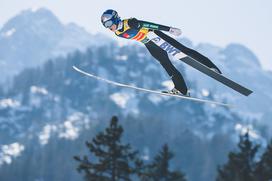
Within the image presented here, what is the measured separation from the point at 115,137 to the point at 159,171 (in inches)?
392

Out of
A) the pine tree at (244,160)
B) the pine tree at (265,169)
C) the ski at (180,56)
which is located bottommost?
the ski at (180,56)

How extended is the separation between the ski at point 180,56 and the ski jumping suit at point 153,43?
0.07 m

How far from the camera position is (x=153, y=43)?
54.4 ft

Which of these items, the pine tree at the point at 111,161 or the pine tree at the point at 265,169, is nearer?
the pine tree at the point at 111,161

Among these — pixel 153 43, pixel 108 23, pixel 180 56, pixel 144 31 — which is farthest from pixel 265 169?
pixel 108 23

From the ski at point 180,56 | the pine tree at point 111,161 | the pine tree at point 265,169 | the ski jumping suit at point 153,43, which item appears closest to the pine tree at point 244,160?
the pine tree at point 265,169

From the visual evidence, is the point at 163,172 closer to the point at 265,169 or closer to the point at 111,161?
the point at 265,169

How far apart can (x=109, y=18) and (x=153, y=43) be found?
1.88 m

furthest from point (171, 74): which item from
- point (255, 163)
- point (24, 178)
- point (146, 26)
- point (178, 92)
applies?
point (24, 178)

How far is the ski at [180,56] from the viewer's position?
15.8 meters

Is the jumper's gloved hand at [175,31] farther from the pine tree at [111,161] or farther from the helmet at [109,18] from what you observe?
the pine tree at [111,161]

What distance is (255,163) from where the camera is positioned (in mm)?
33344

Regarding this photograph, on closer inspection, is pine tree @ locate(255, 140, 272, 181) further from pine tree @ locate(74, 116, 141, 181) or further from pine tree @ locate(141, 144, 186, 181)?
pine tree @ locate(74, 116, 141, 181)

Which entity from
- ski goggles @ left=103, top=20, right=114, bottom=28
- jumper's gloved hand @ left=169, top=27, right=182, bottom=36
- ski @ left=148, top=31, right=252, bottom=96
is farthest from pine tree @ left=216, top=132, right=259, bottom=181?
ski goggles @ left=103, top=20, right=114, bottom=28
